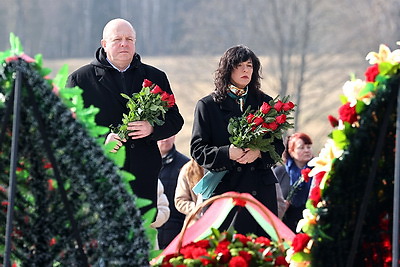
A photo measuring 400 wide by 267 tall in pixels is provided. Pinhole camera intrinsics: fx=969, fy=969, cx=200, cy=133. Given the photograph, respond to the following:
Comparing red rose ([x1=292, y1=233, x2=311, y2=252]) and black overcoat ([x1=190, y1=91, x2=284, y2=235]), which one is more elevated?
black overcoat ([x1=190, y1=91, x2=284, y2=235])

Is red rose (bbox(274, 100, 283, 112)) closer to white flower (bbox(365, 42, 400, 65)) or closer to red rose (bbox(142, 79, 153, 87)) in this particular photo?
red rose (bbox(142, 79, 153, 87))

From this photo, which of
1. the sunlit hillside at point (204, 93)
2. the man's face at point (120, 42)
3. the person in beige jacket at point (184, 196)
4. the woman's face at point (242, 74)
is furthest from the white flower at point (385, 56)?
the sunlit hillside at point (204, 93)

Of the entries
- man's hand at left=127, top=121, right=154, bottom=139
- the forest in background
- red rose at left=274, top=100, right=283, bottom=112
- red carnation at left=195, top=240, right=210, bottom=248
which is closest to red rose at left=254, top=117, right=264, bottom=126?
red rose at left=274, top=100, right=283, bottom=112

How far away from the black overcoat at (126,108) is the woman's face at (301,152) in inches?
98.9

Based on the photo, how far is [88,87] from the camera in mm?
6445

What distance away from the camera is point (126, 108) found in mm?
6465

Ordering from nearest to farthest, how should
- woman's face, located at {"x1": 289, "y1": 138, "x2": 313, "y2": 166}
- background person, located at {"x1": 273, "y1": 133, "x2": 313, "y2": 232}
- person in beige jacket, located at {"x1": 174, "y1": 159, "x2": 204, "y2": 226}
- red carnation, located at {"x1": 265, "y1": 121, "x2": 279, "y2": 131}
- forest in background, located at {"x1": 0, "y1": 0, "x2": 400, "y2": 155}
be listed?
red carnation, located at {"x1": 265, "y1": 121, "x2": 279, "y2": 131}
person in beige jacket, located at {"x1": 174, "y1": 159, "x2": 204, "y2": 226}
background person, located at {"x1": 273, "y1": 133, "x2": 313, "y2": 232}
woman's face, located at {"x1": 289, "y1": 138, "x2": 313, "y2": 166}
forest in background, located at {"x1": 0, "y1": 0, "x2": 400, "y2": 155}

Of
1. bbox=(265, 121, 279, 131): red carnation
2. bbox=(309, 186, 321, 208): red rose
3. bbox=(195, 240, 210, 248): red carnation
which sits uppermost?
bbox=(265, 121, 279, 131): red carnation

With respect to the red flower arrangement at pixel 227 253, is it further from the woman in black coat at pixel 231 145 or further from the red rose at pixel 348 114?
the woman in black coat at pixel 231 145

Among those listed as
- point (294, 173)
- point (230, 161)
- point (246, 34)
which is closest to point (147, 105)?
point (230, 161)

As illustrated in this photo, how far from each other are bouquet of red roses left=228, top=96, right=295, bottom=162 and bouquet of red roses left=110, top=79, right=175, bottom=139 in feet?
1.53

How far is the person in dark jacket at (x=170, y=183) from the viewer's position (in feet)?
27.2

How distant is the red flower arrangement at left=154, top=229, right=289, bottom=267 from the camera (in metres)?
4.07

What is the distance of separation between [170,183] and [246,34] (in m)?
27.5
